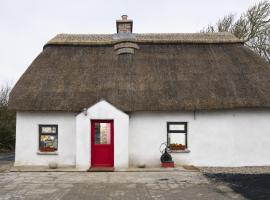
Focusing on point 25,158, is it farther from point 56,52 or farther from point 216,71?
point 216,71

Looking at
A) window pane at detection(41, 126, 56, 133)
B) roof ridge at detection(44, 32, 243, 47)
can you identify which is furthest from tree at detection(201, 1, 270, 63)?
window pane at detection(41, 126, 56, 133)

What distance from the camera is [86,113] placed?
A: 47.6ft

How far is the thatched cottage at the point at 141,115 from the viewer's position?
48.6ft

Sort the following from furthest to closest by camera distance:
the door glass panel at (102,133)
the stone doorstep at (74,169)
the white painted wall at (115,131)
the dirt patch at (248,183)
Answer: the door glass panel at (102,133)
the white painted wall at (115,131)
the stone doorstep at (74,169)
the dirt patch at (248,183)

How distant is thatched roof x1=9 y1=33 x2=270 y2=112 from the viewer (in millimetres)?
15023

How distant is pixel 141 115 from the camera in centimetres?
1534

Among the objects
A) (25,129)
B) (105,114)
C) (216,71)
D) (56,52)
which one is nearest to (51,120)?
(25,129)

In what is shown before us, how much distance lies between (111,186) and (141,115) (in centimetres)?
497

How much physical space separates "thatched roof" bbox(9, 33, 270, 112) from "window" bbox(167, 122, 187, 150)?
987 mm

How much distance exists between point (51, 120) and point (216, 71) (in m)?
8.63

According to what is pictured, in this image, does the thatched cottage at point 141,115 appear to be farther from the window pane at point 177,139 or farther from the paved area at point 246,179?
the paved area at point 246,179

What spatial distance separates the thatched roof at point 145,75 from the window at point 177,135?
0.99m

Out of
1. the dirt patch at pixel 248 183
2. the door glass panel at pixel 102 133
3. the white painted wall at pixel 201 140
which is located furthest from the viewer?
the white painted wall at pixel 201 140

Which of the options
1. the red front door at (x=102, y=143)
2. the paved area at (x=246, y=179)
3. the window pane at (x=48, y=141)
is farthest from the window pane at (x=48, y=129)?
the paved area at (x=246, y=179)
